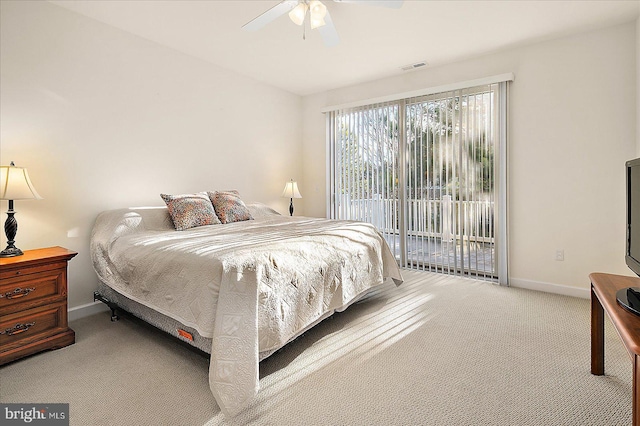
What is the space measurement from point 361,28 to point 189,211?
7.80 ft

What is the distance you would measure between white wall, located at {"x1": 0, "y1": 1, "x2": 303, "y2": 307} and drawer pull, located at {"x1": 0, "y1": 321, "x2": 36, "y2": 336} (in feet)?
2.30

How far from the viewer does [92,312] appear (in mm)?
2922

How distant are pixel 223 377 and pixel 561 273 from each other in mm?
3445

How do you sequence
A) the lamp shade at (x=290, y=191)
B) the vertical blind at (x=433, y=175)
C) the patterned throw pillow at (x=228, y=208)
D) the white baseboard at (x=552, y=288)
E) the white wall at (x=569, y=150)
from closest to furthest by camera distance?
the white wall at (x=569, y=150) → the white baseboard at (x=552, y=288) → the patterned throw pillow at (x=228, y=208) → the vertical blind at (x=433, y=175) → the lamp shade at (x=290, y=191)

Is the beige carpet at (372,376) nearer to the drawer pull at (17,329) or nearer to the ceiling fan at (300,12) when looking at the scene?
the drawer pull at (17,329)

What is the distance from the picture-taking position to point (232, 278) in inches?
66.8

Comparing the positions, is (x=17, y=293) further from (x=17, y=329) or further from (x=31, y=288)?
(x=17, y=329)

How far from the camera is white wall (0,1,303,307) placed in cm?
254

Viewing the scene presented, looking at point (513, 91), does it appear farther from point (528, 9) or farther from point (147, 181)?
point (147, 181)

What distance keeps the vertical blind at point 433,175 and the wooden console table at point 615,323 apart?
187cm

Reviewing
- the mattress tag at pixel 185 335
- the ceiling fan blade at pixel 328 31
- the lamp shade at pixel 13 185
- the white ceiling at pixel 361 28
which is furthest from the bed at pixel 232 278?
the white ceiling at pixel 361 28

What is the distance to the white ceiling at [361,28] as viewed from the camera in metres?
2.71

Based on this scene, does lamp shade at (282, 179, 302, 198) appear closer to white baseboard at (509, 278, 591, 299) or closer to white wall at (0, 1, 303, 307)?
white wall at (0, 1, 303, 307)

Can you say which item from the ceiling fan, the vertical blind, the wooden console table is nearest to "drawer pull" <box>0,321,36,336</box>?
the ceiling fan
